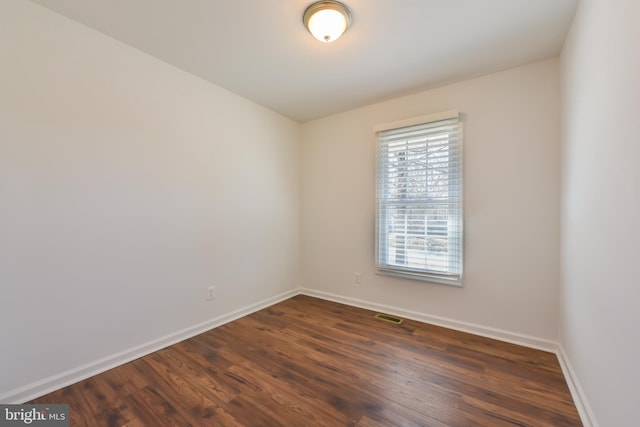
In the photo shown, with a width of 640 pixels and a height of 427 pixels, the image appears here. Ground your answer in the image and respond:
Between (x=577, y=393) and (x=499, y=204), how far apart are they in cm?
140

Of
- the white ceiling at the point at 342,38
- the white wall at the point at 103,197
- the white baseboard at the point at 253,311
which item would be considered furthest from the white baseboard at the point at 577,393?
the white wall at the point at 103,197

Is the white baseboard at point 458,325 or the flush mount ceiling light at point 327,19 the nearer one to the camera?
the flush mount ceiling light at point 327,19

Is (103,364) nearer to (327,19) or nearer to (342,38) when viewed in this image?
(327,19)

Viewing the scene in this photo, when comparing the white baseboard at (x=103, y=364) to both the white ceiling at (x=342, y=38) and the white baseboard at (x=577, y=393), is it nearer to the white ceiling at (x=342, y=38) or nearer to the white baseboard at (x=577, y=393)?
the white ceiling at (x=342, y=38)

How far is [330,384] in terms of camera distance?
5.59 feet

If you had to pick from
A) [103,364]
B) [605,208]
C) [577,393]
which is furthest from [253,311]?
[605,208]

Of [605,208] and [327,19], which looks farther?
[327,19]

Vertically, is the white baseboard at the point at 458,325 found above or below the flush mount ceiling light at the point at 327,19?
below

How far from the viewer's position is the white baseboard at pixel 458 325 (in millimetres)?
2135

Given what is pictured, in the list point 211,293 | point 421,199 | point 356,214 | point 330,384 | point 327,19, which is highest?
point 327,19

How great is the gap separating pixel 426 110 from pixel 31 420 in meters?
3.69

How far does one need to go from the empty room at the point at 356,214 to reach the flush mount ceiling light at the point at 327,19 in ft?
Result: 0.06

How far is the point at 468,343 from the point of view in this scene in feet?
7.36

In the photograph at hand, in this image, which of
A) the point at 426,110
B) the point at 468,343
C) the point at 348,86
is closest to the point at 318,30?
the point at 348,86
